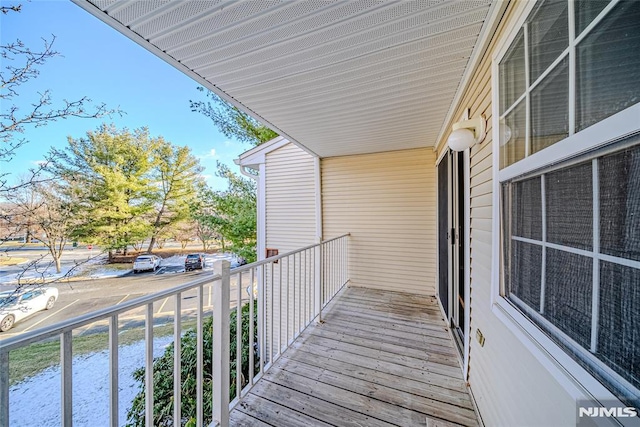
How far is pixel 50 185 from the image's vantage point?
336 cm

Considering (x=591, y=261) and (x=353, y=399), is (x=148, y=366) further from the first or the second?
(x=591, y=261)

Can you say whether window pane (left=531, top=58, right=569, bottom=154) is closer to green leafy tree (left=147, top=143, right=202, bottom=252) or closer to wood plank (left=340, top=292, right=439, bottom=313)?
wood plank (left=340, top=292, right=439, bottom=313)

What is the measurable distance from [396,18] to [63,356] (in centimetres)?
223

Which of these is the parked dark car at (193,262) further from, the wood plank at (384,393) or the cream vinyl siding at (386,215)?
the wood plank at (384,393)

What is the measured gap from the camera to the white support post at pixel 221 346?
1.40m

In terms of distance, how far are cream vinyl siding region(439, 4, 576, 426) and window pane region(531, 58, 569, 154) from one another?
0.50 metres

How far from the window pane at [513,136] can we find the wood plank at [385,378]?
1693 millimetres

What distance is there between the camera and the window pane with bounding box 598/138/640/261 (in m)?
0.53

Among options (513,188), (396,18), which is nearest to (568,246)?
(513,188)

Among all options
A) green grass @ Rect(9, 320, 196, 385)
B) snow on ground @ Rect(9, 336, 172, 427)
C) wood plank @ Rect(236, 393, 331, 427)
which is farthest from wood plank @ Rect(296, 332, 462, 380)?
green grass @ Rect(9, 320, 196, 385)

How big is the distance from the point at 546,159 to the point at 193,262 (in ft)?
41.2

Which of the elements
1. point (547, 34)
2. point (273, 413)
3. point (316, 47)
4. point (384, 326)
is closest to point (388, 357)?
point (384, 326)

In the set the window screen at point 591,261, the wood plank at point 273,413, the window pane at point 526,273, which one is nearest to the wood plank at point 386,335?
the wood plank at point 273,413

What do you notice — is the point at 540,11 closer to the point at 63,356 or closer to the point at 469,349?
the point at 469,349
